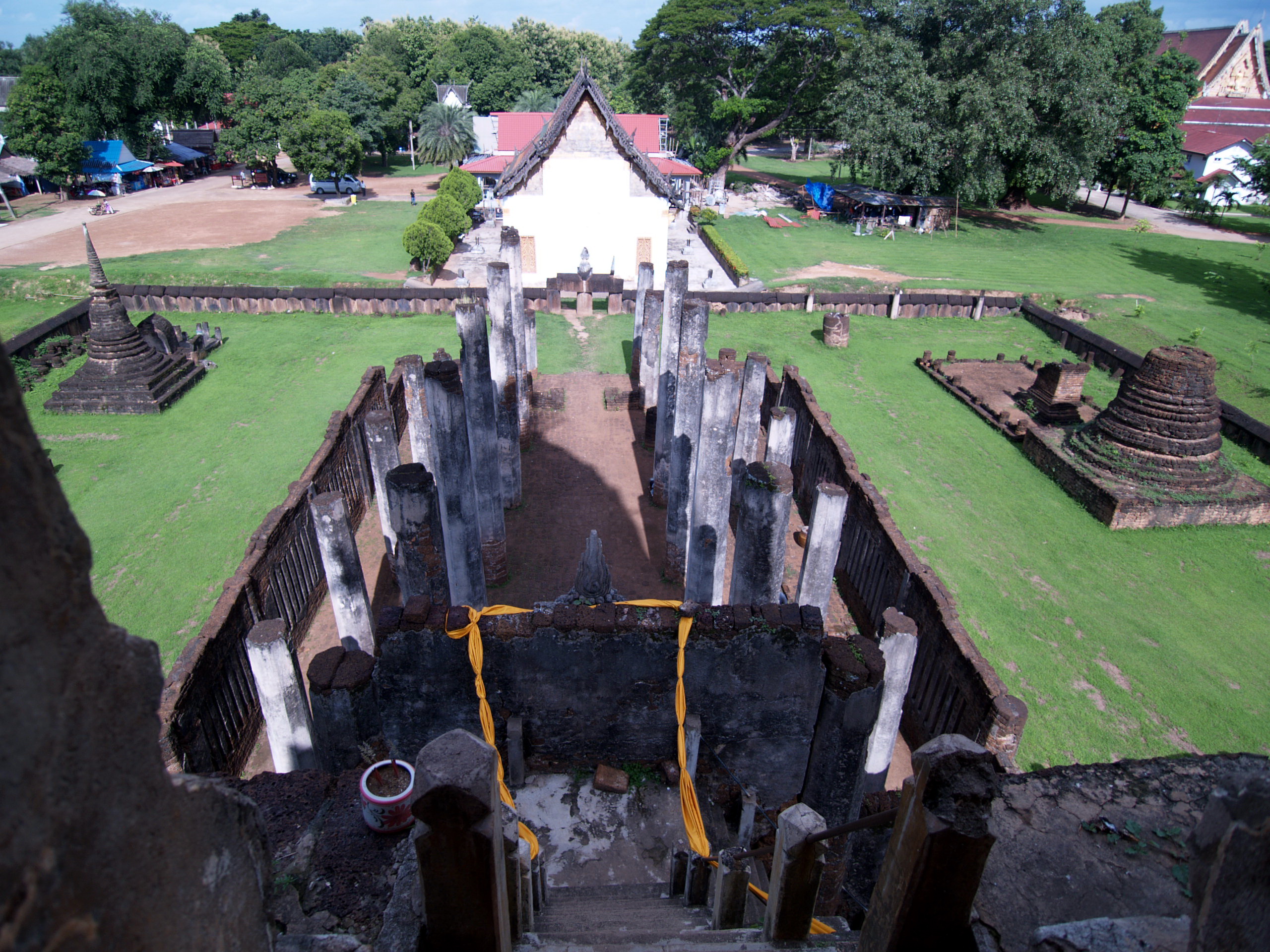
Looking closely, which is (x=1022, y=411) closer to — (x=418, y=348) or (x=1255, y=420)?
(x=1255, y=420)

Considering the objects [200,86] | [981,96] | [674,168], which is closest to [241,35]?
[200,86]

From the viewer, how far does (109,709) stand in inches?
68.7

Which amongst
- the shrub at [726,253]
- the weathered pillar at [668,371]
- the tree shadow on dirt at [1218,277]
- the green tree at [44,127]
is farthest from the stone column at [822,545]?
the green tree at [44,127]

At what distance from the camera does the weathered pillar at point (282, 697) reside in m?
7.54

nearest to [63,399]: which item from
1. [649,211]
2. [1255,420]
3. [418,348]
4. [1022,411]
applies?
[418,348]

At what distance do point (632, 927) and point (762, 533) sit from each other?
4.48 metres

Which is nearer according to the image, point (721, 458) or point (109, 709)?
point (109, 709)

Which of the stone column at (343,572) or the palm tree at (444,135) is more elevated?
the palm tree at (444,135)

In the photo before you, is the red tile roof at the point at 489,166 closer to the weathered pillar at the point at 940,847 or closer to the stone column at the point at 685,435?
the stone column at the point at 685,435

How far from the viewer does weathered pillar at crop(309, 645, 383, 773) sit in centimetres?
710

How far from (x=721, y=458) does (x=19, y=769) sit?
9.80 m

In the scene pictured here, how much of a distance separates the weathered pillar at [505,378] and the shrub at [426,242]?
14242 mm

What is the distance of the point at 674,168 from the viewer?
139ft

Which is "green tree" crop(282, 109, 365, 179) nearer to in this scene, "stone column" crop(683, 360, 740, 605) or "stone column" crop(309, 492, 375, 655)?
"stone column" crop(683, 360, 740, 605)
